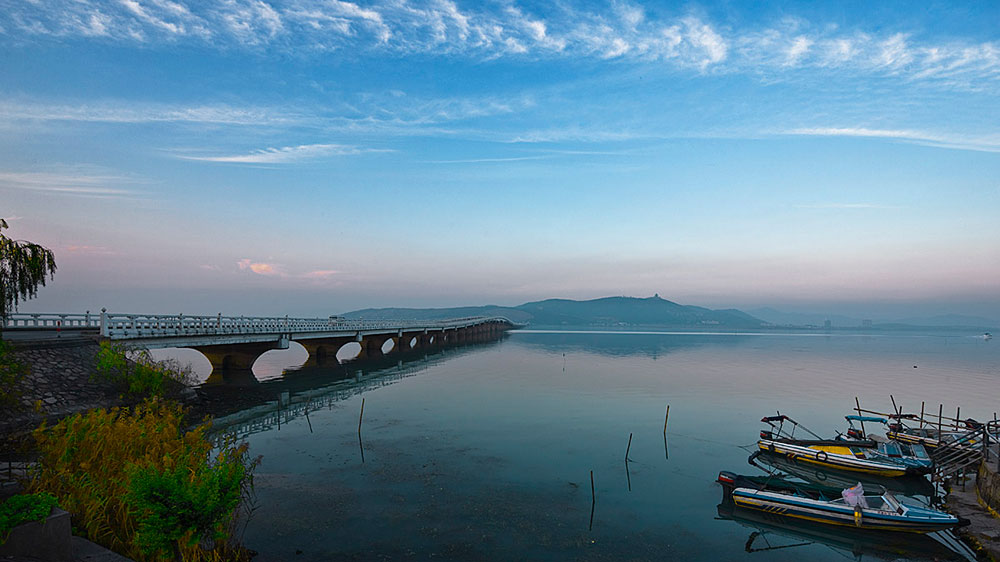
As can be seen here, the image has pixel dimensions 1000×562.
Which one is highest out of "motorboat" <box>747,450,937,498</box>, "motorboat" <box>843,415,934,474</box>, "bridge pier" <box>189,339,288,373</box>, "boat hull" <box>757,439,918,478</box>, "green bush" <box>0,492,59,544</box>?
"green bush" <box>0,492,59,544</box>

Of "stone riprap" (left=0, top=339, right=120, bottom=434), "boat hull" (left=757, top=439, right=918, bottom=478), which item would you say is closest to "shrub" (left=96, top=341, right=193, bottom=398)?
"stone riprap" (left=0, top=339, right=120, bottom=434)

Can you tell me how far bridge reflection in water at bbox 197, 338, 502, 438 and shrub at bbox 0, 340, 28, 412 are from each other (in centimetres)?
838

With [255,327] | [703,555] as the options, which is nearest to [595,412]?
[703,555]

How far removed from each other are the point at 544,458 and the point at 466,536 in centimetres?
990

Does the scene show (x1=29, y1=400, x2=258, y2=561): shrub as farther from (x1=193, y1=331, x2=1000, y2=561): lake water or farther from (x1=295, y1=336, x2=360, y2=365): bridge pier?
(x1=295, y1=336, x2=360, y2=365): bridge pier

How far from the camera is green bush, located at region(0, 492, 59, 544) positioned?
320 inches

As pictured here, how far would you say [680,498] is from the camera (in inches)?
783

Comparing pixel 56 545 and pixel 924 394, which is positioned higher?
pixel 56 545

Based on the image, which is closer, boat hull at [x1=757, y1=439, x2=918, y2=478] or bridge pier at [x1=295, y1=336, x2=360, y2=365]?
boat hull at [x1=757, y1=439, x2=918, y2=478]

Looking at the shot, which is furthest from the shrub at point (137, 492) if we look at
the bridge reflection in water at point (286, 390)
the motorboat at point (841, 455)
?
the motorboat at point (841, 455)

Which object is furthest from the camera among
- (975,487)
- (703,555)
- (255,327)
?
(255,327)

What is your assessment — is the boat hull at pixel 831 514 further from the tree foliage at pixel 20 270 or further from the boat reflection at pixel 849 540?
the tree foliage at pixel 20 270

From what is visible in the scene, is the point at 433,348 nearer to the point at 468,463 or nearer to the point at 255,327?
the point at 255,327

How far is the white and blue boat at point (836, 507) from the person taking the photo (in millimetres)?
17016
